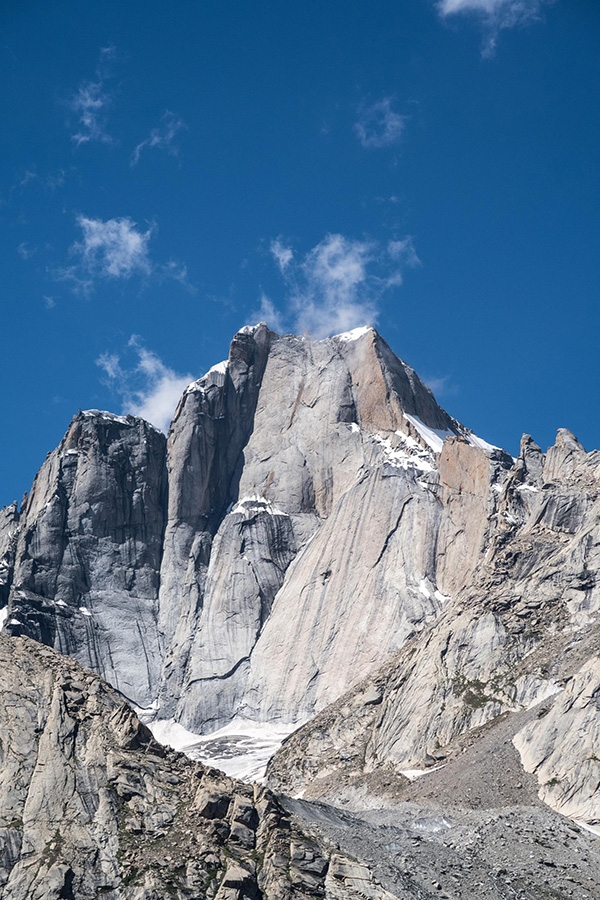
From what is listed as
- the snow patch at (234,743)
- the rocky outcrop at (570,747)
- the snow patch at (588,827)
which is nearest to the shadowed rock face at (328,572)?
the snow patch at (234,743)

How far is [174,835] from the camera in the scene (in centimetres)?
6375

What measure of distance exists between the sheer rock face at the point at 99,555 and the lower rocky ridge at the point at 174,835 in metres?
102

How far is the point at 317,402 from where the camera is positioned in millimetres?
197750

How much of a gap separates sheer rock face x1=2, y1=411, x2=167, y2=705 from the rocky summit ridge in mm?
366

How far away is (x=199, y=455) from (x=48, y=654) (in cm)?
11935

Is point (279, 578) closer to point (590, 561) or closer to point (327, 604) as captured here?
point (327, 604)

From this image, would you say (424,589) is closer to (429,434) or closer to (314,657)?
(314,657)

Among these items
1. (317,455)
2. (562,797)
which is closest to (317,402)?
(317,455)

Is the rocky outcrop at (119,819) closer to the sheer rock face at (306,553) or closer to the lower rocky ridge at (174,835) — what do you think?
the lower rocky ridge at (174,835)

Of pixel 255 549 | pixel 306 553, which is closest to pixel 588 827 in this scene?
pixel 306 553

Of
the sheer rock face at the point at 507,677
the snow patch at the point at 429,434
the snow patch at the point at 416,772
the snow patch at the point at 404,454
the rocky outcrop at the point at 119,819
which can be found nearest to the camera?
the rocky outcrop at the point at 119,819

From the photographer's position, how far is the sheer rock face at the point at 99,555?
181 m

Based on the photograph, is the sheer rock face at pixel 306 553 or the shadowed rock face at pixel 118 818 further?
the sheer rock face at pixel 306 553

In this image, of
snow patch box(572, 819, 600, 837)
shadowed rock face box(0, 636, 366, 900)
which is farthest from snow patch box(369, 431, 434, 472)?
shadowed rock face box(0, 636, 366, 900)
